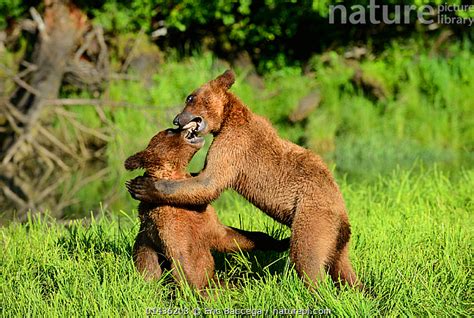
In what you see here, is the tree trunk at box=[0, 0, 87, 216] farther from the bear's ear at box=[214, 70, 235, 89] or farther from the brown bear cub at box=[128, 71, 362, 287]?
the brown bear cub at box=[128, 71, 362, 287]

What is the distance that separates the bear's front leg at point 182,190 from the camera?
18.3ft

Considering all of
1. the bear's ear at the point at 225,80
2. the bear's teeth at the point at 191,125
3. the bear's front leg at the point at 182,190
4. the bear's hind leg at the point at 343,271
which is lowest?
the bear's hind leg at the point at 343,271

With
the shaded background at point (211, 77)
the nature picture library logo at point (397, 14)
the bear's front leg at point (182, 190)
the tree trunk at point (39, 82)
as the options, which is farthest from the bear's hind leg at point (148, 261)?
the nature picture library logo at point (397, 14)

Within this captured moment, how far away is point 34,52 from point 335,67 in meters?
4.75

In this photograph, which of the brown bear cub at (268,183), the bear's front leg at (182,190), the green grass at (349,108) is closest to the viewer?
the brown bear cub at (268,183)

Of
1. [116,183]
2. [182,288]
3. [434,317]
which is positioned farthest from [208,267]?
[116,183]

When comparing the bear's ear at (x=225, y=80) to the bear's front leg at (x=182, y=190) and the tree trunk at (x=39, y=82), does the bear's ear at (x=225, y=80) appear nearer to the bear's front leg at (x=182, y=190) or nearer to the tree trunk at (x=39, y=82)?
the bear's front leg at (x=182, y=190)

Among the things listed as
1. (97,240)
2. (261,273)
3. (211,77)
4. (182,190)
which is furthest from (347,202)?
(211,77)

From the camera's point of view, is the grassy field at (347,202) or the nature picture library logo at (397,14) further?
the nature picture library logo at (397,14)

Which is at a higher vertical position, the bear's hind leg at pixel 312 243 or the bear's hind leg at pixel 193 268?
the bear's hind leg at pixel 312 243

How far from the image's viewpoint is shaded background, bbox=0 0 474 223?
12984mm

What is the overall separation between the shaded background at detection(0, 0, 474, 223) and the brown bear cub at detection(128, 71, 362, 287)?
19.3 feet

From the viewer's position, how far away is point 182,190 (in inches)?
220

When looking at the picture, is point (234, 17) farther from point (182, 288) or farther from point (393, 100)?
point (182, 288)
